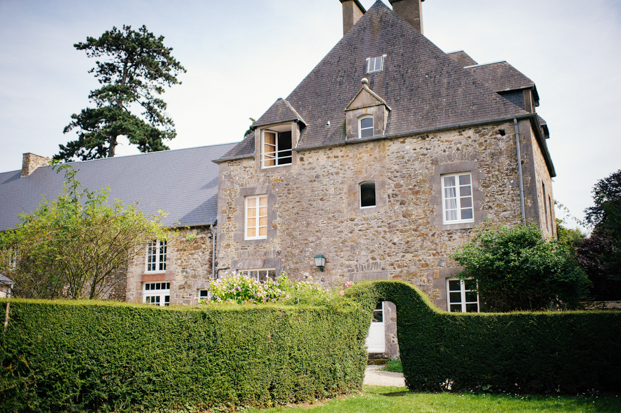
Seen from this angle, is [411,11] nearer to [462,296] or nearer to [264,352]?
[462,296]

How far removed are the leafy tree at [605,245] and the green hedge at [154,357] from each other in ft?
27.6

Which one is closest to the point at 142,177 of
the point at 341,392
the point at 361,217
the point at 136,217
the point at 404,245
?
the point at 136,217

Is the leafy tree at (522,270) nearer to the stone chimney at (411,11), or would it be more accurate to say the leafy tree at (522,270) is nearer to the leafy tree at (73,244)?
the leafy tree at (73,244)

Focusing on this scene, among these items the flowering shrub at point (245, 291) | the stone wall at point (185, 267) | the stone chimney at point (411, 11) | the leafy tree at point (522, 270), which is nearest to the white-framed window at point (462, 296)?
the leafy tree at point (522, 270)

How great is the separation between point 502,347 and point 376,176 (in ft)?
21.4

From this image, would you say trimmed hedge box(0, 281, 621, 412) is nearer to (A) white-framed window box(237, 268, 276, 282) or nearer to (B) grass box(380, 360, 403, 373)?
(B) grass box(380, 360, 403, 373)

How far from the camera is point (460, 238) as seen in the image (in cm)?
1305

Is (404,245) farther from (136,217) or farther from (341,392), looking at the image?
(136,217)

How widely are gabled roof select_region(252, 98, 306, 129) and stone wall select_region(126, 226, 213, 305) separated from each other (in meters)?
4.04

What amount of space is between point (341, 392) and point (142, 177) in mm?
15115

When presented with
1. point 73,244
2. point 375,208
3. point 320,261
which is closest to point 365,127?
point 375,208

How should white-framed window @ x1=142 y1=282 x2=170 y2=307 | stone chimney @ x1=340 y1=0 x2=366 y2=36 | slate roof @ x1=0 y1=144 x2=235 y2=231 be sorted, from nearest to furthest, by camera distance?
white-framed window @ x1=142 y1=282 x2=170 y2=307, slate roof @ x1=0 y1=144 x2=235 y2=231, stone chimney @ x1=340 y1=0 x2=366 y2=36

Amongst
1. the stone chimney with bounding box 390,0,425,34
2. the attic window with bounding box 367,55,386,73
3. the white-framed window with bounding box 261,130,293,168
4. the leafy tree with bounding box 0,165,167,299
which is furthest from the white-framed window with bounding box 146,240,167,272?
the stone chimney with bounding box 390,0,425,34

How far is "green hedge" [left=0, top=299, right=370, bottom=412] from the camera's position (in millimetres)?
6367
